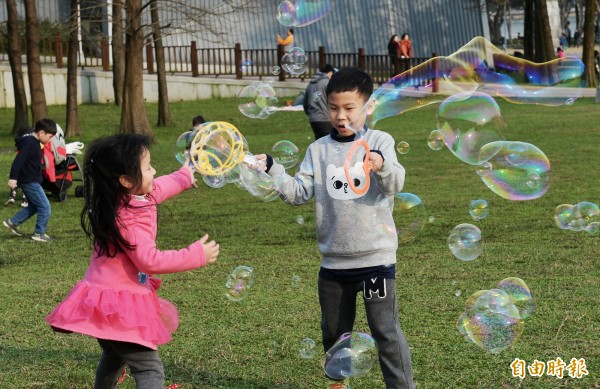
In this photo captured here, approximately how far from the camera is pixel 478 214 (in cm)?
768

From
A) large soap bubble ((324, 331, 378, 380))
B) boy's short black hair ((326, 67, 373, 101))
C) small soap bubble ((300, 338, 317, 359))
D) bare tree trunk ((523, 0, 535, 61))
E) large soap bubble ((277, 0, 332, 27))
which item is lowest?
small soap bubble ((300, 338, 317, 359))

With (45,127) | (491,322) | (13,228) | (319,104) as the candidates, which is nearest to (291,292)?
(491,322)

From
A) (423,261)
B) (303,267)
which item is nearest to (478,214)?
(423,261)

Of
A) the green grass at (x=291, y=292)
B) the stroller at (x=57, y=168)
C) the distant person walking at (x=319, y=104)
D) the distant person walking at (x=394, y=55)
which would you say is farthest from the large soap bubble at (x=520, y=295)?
the distant person walking at (x=394, y=55)

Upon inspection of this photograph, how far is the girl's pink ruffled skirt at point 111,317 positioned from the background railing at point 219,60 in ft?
91.9

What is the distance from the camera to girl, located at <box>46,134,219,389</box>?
430cm

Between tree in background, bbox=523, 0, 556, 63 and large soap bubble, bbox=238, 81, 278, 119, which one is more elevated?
Answer: tree in background, bbox=523, 0, 556, 63

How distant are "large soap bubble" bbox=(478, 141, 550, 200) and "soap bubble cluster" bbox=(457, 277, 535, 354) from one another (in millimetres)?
1012

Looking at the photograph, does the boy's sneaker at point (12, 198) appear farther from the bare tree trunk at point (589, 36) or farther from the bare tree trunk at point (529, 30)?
the bare tree trunk at point (529, 30)

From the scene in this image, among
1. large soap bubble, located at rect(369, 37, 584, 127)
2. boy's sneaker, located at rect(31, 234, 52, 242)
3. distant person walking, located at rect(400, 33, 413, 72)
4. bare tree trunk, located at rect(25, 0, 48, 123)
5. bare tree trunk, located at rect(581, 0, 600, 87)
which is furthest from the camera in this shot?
distant person walking, located at rect(400, 33, 413, 72)

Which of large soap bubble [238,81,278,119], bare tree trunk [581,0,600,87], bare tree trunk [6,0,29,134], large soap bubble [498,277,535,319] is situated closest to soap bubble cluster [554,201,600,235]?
large soap bubble [498,277,535,319]

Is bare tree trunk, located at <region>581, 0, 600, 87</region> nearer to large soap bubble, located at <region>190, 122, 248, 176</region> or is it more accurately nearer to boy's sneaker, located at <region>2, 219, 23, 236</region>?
boy's sneaker, located at <region>2, 219, 23, 236</region>

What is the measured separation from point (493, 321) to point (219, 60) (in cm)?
3070

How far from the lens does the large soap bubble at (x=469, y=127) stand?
6.08m
